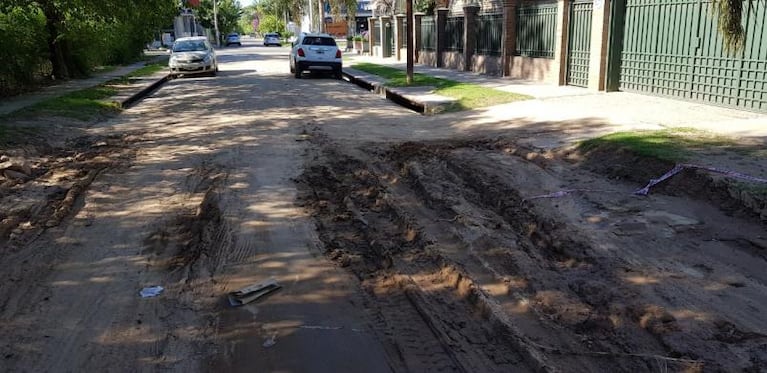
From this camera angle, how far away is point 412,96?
16203mm

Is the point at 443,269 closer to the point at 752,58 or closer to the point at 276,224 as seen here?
the point at 276,224

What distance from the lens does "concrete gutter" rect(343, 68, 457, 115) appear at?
14.3 metres

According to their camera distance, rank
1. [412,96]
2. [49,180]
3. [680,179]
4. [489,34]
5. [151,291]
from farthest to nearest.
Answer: [489,34] → [412,96] → [49,180] → [680,179] → [151,291]

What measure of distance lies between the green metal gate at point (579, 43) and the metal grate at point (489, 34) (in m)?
4.38

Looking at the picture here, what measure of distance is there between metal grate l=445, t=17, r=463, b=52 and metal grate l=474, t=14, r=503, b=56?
1.64 metres

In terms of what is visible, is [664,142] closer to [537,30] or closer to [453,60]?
[537,30]

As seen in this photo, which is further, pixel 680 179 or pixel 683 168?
pixel 683 168

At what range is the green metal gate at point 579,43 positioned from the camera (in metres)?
16.1

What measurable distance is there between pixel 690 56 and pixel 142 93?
14.9 m

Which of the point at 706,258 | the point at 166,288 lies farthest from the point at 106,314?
the point at 706,258

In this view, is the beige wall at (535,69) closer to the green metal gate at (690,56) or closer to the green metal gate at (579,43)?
the green metal gate at (579,43)

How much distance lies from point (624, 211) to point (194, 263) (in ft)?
13.2

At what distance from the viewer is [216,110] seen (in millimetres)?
14219

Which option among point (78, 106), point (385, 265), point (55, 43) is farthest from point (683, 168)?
point (55, 43)
